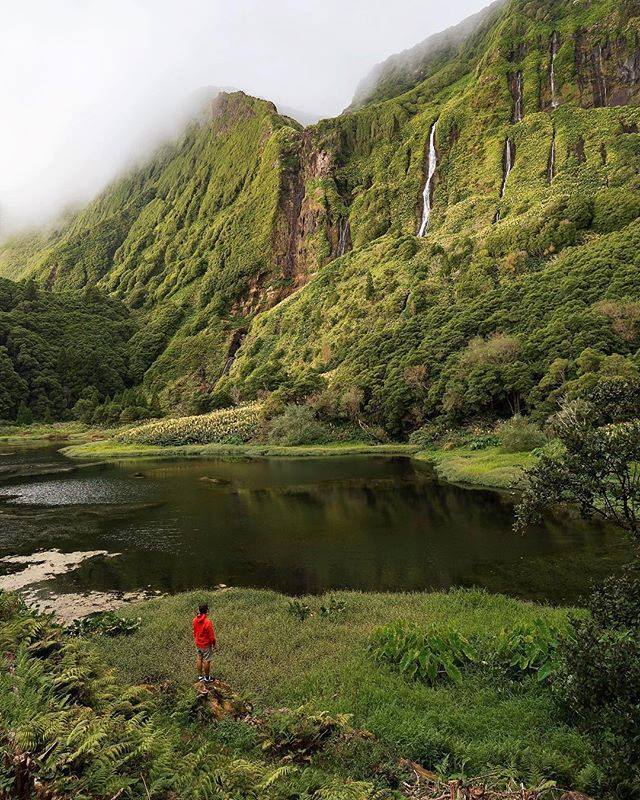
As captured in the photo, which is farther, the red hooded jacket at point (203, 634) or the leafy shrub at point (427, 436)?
the leafy shrub at point (427, 436)

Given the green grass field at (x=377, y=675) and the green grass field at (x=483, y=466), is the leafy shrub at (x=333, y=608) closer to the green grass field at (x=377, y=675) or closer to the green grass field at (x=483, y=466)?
the green grass field at (x=377, y=675)

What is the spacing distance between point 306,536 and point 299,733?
22.5m

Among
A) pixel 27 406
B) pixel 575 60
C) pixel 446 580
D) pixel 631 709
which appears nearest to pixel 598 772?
pixel 631 709

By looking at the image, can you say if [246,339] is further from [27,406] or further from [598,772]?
[598,772]

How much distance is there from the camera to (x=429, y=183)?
495 ft

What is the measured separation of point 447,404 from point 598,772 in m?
66.1

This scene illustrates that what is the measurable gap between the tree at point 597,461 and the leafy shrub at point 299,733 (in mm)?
6282

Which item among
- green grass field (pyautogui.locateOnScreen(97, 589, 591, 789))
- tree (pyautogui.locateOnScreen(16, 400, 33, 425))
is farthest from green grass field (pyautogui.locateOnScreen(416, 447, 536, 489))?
tree (pyautogui.locateOnScreen(16, 400, 33, 425))

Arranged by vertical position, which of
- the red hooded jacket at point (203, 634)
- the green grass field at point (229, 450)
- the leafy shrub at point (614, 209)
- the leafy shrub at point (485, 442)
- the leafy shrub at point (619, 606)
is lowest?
the green grass field at point (229, 450)

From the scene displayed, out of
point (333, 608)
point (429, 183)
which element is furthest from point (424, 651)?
point (429, 183)

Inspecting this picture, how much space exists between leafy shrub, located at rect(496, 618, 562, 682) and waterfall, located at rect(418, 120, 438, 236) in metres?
137

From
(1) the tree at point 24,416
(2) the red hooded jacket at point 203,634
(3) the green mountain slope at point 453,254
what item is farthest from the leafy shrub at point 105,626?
(1) the tree at point 24,416

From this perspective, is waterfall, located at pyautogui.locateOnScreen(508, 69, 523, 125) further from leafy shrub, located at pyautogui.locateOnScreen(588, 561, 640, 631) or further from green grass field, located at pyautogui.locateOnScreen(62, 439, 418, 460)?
leafy shrub, located at pyautogui.locateOnScreen(588, 561, 640, 631)

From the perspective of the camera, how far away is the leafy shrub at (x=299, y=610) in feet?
58.4
